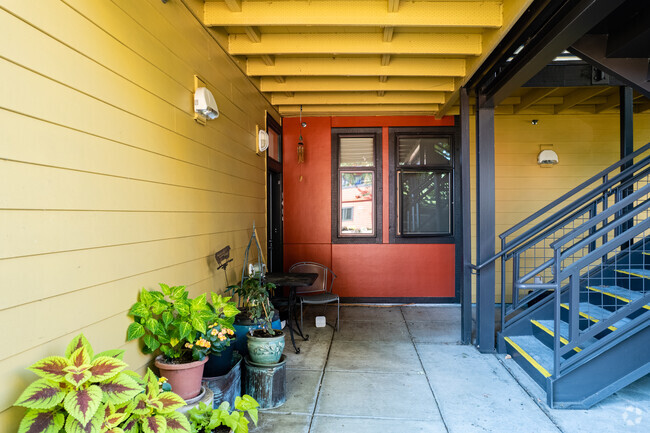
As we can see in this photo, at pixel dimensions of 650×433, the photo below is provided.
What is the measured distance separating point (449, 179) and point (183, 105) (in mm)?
4271

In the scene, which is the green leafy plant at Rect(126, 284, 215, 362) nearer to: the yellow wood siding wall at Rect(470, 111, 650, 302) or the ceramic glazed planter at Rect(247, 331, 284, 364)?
the ceramic glazed planter at Rect(247, 331, 284, 364)

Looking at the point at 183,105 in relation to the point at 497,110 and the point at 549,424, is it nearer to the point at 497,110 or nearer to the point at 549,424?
the point at 549,424

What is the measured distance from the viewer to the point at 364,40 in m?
3.45

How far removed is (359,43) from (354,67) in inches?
20.3

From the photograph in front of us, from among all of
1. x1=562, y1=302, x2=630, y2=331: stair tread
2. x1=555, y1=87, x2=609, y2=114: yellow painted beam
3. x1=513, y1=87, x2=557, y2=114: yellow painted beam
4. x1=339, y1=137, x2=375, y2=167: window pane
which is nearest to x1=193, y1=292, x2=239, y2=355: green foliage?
x1=562, y1=302, x2=630, y2=331: stair tread

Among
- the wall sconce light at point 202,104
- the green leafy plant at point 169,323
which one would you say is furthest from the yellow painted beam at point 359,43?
the green leafy plant at point 169,323

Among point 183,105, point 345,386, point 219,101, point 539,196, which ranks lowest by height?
point 345,386

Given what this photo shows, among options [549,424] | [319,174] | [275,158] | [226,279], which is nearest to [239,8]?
[226,279]

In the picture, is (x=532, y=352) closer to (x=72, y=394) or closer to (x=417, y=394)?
(x=417, y=394)

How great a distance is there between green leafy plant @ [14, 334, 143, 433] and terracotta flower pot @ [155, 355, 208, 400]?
0.69 m

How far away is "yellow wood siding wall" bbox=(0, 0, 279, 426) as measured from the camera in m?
1.31

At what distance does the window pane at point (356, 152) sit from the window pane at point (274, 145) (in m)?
0.95

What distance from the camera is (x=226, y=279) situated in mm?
3406

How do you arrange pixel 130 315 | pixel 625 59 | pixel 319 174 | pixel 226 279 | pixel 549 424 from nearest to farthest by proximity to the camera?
pixel 130 315, pixel 549 424, pixel 625 59, pixel 226 279, pixel 319 174
